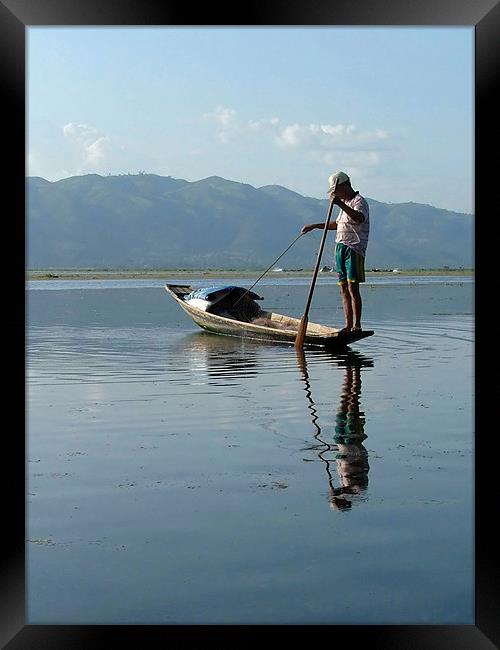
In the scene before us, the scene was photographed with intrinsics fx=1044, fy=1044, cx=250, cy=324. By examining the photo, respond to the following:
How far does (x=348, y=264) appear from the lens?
549 inches

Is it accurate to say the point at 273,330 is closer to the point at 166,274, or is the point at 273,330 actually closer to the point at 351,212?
the point at 351,212

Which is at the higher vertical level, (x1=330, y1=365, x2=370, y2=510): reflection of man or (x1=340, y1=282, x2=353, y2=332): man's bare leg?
(x1=340, y1=282, x2=353, y2=332): man's bare leg

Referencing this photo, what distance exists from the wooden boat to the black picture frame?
32.1 feet

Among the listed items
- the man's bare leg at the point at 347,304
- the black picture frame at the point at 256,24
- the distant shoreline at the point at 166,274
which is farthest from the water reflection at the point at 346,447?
the distant shoreline at the point at 166,274

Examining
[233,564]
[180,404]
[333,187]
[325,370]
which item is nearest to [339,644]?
[233,564]

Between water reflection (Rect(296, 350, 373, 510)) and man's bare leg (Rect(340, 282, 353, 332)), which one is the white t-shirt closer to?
man's bare leg (Rect(340, 282, 353, 332))

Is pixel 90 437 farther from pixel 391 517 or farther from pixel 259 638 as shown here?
pixel 259 638

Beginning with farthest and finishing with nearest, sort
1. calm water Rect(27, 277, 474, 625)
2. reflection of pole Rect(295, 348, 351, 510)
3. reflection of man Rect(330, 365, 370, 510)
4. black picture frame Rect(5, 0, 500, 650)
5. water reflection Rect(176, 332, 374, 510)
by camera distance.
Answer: water reflection Rect(176, 332, 374, 510)
reflection of man Rect(330, 365, 370, 510)
reflection of pole Rect(295, 348, 351, 510)
calm water Rect(27, 277, 474, 625)
black picture frame Rect(5, 0, 500, 650)

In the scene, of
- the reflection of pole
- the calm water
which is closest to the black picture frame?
the calm water

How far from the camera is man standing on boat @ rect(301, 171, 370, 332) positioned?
13.5 meters

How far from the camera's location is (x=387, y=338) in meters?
16.9

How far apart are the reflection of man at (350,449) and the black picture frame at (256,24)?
1.46 meters

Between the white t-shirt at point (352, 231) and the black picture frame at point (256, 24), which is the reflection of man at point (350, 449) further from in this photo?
the white t-shirt at point (352, 231)

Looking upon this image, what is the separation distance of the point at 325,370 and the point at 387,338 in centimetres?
506
